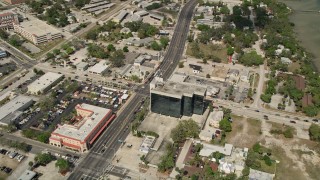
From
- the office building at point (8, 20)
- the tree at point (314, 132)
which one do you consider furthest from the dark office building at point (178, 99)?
the office building at point (8, 20)

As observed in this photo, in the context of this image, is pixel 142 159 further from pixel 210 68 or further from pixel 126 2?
pixel 126 2

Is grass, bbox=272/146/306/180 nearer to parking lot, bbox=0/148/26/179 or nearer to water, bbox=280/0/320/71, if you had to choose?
water, bbox=280/0/320/71

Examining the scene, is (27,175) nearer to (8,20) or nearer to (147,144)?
(147,144)

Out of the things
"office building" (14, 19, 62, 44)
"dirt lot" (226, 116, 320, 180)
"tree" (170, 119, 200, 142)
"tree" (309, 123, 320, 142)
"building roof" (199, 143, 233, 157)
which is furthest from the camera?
"office building" (14, 19, 62, 44)

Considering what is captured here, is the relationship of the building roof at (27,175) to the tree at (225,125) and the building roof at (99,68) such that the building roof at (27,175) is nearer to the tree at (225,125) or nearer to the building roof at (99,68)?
the tree at (225,125)

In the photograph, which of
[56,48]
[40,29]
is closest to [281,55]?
[56,48]

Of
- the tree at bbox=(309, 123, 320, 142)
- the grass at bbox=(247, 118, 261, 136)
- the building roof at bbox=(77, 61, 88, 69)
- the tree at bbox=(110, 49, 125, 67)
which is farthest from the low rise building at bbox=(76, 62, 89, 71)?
the tree at bbox=(309, 123, 320, 142)
